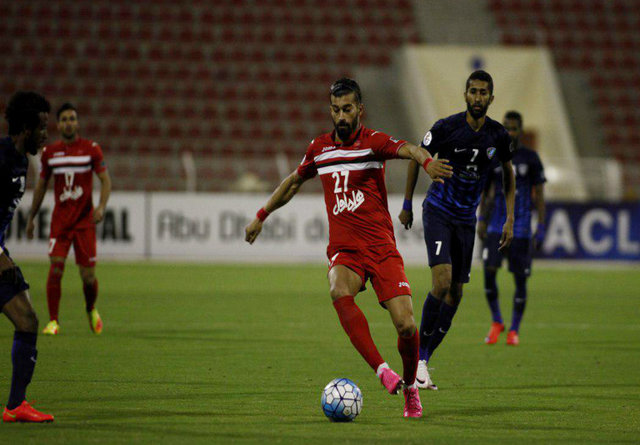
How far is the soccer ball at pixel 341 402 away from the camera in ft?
20.1

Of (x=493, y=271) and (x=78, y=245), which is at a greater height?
(x=78, y=245)

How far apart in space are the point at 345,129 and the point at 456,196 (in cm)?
179

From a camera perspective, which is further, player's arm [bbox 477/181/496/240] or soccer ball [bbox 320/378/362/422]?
player's arm [bbox 477/181/496/240]

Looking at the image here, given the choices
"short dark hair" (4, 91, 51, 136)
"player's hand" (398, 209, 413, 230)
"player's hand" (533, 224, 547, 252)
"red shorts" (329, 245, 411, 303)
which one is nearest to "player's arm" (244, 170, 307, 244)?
"red shorts" (329, 245, 411, 303)

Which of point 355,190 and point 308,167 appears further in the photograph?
point 308,167

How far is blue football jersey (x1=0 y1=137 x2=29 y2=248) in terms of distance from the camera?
5879 millimetres

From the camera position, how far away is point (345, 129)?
6516 mm

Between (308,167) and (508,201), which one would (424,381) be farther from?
(308,167)

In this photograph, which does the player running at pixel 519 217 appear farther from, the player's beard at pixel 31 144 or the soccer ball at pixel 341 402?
the player's beard at pixel 31 144

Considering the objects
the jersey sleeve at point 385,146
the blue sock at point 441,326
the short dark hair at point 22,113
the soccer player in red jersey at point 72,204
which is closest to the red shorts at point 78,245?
the soccer player in red jersey at point 72,204

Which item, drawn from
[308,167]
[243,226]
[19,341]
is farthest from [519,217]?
[243,226]

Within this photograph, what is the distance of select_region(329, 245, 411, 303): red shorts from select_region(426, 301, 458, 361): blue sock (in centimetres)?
159

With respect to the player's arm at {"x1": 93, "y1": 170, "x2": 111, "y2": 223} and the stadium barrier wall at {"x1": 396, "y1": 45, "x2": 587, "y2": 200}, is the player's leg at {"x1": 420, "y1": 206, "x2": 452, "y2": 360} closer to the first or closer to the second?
the player's arm at {"x1": 93, "y1": 170, "x2": 111, "y2": 223}

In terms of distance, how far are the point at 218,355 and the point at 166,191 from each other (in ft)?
46.9
